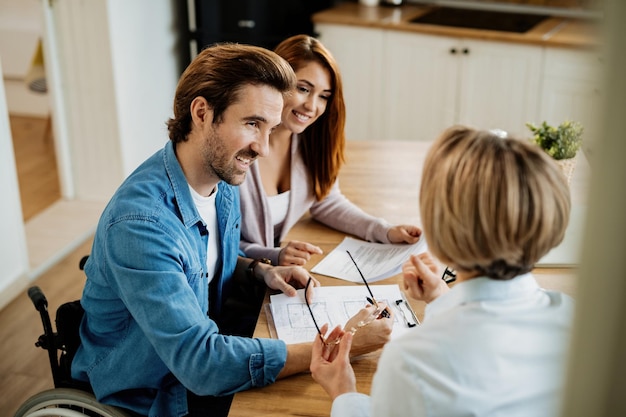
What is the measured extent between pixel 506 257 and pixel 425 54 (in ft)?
10.9

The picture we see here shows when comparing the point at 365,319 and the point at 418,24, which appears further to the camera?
the point at 418,24

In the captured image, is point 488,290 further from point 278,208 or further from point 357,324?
point 278,208

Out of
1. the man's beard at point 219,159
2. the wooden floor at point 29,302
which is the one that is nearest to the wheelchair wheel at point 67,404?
the man's beard at point 219,159

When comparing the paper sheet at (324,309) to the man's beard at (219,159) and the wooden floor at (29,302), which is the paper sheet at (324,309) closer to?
the man's beard at (219,159)

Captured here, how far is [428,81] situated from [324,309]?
286cm

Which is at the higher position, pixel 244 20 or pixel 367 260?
pixel 244 20

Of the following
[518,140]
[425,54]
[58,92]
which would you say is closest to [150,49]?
[58,92]

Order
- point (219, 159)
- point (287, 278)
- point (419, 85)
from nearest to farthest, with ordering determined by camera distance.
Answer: point (219, 159), point (287, 278), point (419, 85)

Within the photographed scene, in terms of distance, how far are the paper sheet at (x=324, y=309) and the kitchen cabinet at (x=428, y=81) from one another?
2.53m

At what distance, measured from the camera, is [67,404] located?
1587 millimetres

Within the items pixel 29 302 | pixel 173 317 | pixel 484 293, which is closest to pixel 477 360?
pixel 484 293

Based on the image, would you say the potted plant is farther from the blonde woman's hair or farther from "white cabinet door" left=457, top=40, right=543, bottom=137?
→ "white cabinet door" left=457, top=40, right=543, bottom=137

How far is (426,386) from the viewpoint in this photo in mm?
1042

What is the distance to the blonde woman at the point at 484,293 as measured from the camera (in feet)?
3.33
